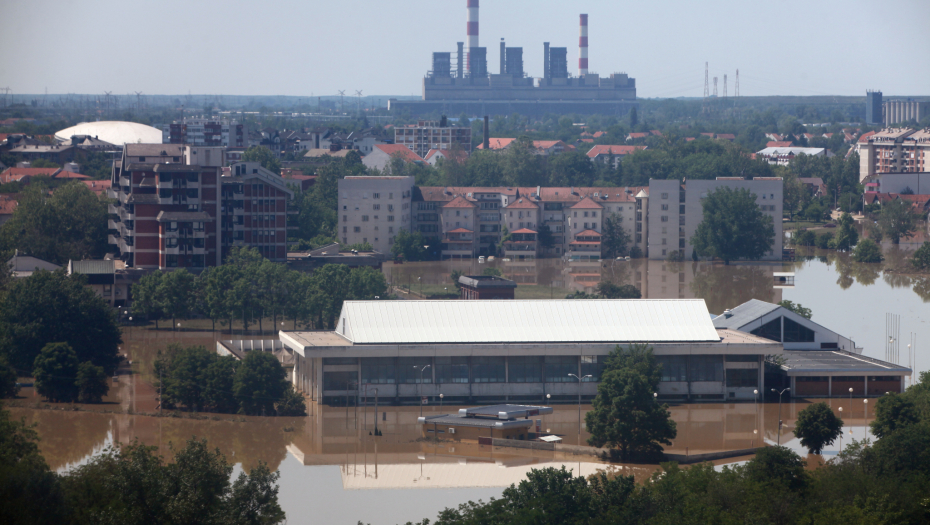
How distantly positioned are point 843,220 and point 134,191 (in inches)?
1309

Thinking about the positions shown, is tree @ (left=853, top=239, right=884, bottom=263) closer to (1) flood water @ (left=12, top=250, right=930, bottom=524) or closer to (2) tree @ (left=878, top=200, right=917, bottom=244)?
(2) tree @ (left=878, top=200, right=917, bottom=244)

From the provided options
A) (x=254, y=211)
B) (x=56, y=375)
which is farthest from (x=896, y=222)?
(x=56, y=375)

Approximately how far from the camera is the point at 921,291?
41.3 m

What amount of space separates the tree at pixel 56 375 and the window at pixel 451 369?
287 inches

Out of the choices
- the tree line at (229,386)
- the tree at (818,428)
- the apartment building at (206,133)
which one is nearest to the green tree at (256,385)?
the tree line at (229,386)

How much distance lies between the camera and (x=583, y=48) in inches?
5659

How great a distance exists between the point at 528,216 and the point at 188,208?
61.8ft

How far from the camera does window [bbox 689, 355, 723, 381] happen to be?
24609 millimetres

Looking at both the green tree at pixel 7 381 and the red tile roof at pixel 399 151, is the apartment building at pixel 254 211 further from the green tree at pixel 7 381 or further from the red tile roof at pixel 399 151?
the red tile roof at pixel 399 151

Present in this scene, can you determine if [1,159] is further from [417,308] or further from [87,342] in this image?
[417,308]

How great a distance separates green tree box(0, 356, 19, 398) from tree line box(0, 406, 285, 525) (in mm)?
8927

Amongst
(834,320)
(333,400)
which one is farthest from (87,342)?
(834,320)

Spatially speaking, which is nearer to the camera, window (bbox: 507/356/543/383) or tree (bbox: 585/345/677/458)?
tree (bbox: 585/345/677/458)

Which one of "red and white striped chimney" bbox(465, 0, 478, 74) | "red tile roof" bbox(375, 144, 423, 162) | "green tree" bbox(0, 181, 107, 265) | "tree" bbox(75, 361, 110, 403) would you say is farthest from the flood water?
"red and white striped chimney" bbox(465, 0, 478, 74)
